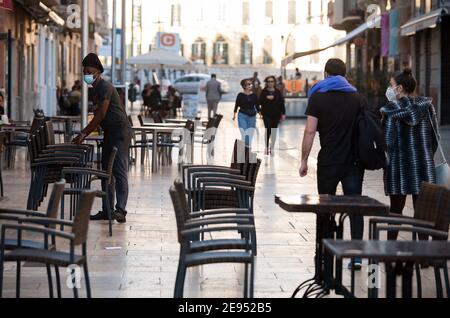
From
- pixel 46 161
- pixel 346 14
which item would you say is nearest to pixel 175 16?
pixel 346 14

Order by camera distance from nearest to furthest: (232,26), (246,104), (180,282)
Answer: (180,282) → (246,104) → (232,26)

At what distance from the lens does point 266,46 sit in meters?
113

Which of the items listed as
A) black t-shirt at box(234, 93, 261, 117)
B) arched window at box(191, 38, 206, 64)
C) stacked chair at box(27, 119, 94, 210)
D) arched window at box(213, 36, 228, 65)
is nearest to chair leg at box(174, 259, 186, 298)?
stacked chair at box(27, 119, 94, 210)

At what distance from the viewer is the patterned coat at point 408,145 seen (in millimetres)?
11141

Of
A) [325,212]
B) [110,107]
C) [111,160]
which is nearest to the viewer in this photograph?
[325,212]

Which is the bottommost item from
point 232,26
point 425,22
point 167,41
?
point 425,22

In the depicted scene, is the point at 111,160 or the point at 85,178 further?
the point at 85,178

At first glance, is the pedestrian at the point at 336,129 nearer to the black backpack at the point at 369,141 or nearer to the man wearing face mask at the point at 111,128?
the black backpack at the point at 369,141

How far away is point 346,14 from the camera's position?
57719mm

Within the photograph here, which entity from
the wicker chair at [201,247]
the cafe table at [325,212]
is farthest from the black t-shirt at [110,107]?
the wicker chair at [201,247]

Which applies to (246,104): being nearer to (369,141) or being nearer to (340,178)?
(340,178)

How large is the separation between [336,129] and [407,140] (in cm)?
111

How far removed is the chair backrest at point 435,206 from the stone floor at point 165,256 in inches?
26.8
